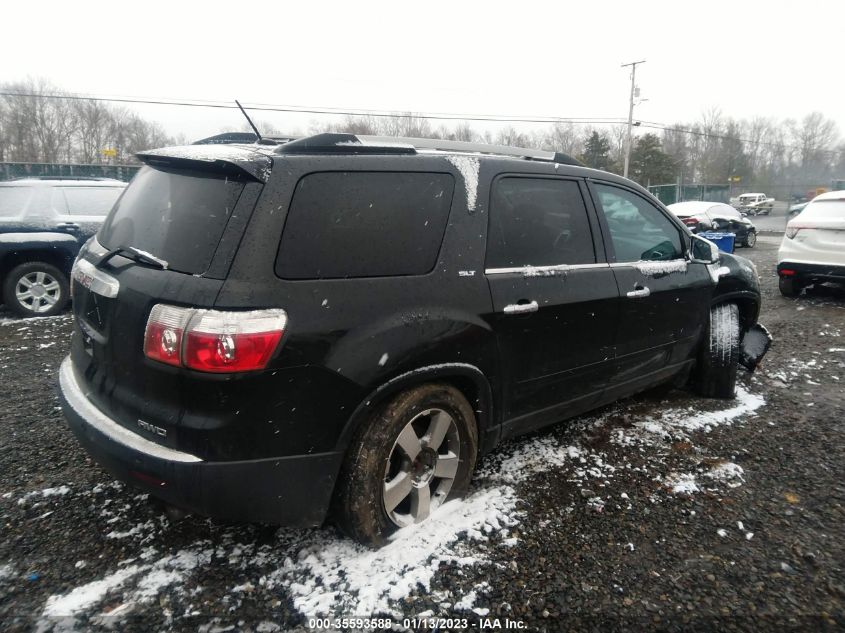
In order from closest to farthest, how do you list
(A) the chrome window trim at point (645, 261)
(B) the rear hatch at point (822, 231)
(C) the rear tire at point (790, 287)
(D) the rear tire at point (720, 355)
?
(A) the chrome window trim at point (645, 261) → (D) the rear tire at point (720, 355) → (B) the rear hatch at point (822, 231) → (C) the rear tire at point (790, 287)

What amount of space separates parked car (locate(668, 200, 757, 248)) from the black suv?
14284 millimetres

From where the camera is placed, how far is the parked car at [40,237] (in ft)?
21.3

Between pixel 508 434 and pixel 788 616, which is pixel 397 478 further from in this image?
pixel 788 616

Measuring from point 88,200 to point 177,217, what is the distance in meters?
5.87

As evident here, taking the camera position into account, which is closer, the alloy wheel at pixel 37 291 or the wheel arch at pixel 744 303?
the wheel arch at pixel 744 303

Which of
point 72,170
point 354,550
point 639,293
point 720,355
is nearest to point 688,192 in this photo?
point 72,170

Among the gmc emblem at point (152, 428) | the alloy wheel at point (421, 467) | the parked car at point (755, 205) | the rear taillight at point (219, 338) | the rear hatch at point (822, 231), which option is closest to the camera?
the rear taillight at point (219, 338)

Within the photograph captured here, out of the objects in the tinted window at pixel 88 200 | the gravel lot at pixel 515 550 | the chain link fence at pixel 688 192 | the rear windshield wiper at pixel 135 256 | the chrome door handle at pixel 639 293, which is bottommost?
the gravel lot at pixel 515 550

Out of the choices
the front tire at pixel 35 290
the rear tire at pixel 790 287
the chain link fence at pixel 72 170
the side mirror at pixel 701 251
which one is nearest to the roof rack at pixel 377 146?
the side mirror at pixel 701 251

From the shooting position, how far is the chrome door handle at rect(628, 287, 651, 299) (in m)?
3.24

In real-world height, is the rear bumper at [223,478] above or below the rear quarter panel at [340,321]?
below

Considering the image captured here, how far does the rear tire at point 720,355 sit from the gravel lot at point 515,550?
0.66m

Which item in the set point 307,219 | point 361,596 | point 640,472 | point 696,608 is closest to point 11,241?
point 307,219

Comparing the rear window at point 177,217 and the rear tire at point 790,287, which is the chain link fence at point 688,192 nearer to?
the rear tire at point 790,287
